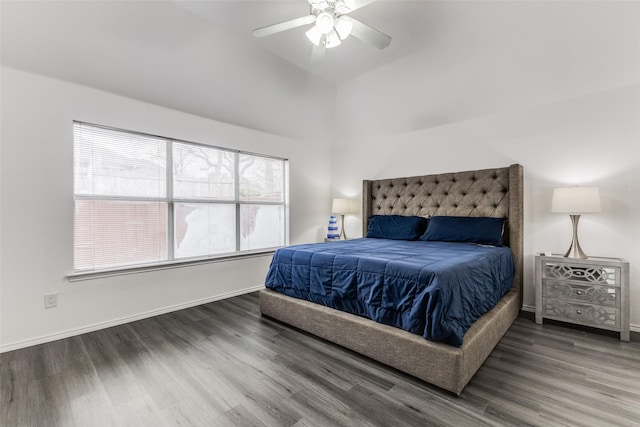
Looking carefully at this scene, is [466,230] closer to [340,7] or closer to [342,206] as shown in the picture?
[342,206]

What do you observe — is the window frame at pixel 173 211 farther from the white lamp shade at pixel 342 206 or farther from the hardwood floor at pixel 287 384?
the white lamp shade at pixel 342 206

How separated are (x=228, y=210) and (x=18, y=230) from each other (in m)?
1.88

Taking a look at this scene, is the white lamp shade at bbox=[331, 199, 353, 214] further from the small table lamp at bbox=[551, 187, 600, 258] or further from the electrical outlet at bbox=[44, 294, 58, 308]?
the electrical outlet at bbox=[44, 294, 58, 308]

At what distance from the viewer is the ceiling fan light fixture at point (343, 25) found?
6.58 ft

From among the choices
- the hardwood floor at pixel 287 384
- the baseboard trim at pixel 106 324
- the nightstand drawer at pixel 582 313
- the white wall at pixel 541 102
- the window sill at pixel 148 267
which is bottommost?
the hardwood floor at pixel 287 384

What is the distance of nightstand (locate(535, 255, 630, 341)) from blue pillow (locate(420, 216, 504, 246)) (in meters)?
0.45

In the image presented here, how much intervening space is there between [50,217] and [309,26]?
9.12 ft

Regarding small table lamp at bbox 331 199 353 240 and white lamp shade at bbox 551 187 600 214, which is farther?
small table lamp at bbox 331 199 353 240

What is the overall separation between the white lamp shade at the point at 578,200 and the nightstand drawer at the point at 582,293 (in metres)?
0.65

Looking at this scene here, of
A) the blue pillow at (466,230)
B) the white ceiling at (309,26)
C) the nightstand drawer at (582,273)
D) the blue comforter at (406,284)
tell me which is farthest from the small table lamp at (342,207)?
the nightstand drawer at (582,273)

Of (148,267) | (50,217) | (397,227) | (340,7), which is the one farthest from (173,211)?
(397,227)

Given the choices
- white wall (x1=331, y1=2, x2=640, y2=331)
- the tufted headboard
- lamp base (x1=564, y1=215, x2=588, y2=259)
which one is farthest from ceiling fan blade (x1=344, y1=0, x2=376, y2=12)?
lamp base (x1=564, y1=215, x2=588, y2=259)

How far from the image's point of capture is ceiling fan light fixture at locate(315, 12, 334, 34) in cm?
192

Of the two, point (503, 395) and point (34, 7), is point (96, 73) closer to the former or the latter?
point (34, 7)
